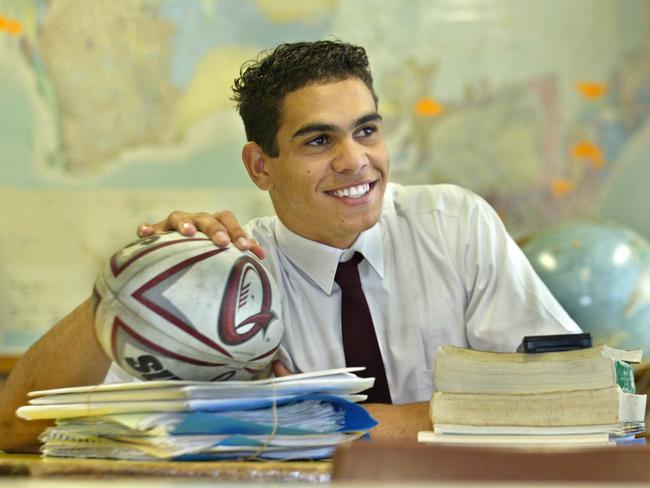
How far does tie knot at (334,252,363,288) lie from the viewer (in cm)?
221

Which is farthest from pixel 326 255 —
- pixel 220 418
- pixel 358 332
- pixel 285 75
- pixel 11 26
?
pixel 11 26

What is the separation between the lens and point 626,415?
124 cm

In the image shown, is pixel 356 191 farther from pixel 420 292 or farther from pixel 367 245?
pixel 420 292

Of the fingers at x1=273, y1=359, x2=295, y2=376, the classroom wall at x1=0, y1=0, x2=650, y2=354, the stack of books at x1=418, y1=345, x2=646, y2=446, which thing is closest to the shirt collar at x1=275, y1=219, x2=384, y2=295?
the fingers at x1=273, y1=359, x2=295, y2=376

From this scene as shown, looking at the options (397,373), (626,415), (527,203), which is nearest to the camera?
(626,415)

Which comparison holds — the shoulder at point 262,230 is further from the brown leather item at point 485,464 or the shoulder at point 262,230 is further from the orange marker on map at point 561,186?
the orange marker on map at point 561,186

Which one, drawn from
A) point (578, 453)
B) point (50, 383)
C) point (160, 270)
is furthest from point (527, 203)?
point (578, 453)

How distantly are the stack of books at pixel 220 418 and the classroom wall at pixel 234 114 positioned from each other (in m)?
3.20

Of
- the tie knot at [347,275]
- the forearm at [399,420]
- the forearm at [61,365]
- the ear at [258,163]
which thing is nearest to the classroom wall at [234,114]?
the ear at [258,163]

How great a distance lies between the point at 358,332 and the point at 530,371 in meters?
0.88

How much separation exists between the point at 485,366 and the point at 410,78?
3.25 meters

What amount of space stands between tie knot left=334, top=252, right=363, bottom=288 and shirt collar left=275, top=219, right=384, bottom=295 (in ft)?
0.04

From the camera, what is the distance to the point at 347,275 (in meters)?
2.22

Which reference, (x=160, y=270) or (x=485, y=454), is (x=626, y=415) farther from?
(x=160, y=270)
